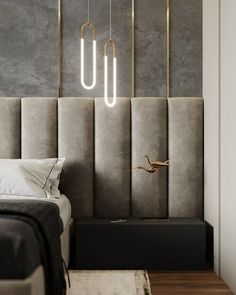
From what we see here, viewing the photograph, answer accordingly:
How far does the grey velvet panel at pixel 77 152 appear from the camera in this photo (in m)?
3.68

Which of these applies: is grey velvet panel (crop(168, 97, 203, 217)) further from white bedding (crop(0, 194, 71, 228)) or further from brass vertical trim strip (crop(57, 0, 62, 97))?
brass vertical trim strip (crop(57, 0, 62, 97))

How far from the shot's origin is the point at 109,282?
9.90ft

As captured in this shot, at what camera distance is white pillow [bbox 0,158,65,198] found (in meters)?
3.30

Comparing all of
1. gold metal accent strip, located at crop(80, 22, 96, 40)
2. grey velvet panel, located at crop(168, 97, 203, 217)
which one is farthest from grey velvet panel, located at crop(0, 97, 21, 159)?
grey velvet panel, located at crop(168, 97, 203, 217)

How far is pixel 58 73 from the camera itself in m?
3.85

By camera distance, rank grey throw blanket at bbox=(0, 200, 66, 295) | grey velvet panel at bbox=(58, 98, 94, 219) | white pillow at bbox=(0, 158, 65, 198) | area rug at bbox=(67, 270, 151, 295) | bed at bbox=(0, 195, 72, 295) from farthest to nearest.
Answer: grey velvet panel at bbox=(58, 98, 94, 219), white pillow at bbox=(0, 158, 65, 198), area rug at bbox=(67, 270, 151, 295), grey throw blanket at bbox=(0, 200, 66, 295), bed at bbox=(0, 195, 72, 295)

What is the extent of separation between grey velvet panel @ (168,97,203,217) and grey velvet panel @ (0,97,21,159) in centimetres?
120

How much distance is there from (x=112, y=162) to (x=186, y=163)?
0.57 meters

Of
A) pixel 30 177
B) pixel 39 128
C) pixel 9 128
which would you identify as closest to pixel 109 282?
pixel 30 177

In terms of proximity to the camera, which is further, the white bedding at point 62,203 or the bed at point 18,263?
the white bedding at point 62,203

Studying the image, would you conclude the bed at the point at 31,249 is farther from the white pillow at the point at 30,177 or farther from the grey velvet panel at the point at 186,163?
Answer: the grey velvet panel at the point at 186,163

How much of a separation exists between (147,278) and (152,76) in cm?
162

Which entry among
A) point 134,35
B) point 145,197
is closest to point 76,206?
point 145,197

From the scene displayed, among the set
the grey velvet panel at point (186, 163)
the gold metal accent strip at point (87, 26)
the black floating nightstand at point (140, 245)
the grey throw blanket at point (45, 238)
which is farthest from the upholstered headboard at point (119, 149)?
the grey throw blanket at point (45, 238)
